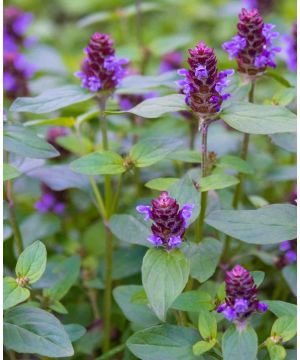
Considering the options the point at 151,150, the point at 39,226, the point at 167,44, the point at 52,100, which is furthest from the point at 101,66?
the point at 167,44

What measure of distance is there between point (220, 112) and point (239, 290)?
38 centimetres

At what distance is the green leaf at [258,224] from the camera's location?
1.18 metres

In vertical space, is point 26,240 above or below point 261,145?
below

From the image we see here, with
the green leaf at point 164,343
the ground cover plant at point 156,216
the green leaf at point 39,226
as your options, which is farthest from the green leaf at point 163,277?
the green leaf at point 39,226

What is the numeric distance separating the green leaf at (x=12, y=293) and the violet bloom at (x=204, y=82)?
49 centimetres

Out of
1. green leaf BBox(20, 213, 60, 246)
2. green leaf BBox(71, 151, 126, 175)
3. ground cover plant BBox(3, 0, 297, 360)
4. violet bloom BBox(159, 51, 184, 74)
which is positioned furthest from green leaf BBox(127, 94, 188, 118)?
violet bloom BBox(159, 51, 184, 74)

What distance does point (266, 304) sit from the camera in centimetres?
120

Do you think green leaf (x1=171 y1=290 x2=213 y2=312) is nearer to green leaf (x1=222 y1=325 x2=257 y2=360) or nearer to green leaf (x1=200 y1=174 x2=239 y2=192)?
green leaf (x1=222 y1=325 x2=257 y2=360)

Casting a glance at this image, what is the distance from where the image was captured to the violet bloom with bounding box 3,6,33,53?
8.96 feet

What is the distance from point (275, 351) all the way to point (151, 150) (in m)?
0.51

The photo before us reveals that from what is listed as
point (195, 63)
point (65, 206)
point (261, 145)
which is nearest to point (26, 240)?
point (65, 206)

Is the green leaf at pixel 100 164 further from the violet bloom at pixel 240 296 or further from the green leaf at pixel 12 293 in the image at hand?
the violet bloom at pixel 240 296

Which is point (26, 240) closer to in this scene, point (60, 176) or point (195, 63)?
point (60, 176)

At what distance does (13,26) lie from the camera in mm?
2777
